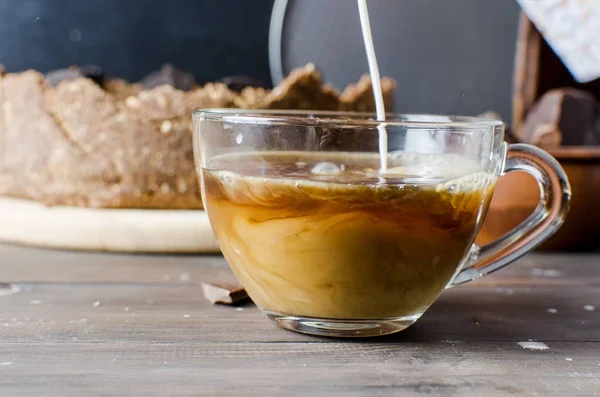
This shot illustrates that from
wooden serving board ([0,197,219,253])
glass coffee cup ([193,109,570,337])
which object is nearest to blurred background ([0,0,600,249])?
wooden serving board ([0,197,219,253])

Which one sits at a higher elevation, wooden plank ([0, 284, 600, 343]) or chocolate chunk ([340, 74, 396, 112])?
chocolate chunk ([340, 74, 396, 112])

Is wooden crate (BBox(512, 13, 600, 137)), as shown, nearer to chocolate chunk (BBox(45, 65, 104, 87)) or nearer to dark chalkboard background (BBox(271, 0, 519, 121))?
dark chalkboard background (BBox(271, 0, 519, 121))

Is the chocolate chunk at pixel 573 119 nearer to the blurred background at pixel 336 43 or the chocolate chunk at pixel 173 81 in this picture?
the blurred background at pixel 336 43

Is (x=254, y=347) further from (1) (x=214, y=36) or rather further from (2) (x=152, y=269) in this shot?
(1) (x=214, y=36)

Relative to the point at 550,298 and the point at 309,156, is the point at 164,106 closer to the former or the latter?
the point at 309,156

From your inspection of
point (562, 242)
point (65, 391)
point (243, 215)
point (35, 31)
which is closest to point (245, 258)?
point (243, 215)

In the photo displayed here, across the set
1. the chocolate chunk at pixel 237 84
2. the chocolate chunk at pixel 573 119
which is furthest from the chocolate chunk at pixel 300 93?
the chocolate chunk at pixel 573 119
